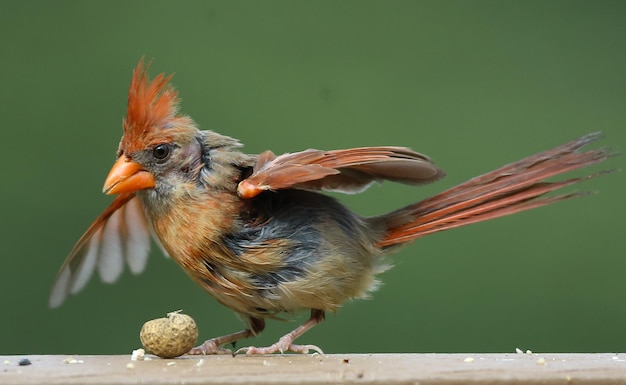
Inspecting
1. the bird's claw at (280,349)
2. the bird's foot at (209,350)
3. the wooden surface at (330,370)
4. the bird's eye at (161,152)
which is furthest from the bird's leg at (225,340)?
→ the bird's eye at (161,152)

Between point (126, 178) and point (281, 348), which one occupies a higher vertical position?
point (126, 178)

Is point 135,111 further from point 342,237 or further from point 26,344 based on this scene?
point 26,344

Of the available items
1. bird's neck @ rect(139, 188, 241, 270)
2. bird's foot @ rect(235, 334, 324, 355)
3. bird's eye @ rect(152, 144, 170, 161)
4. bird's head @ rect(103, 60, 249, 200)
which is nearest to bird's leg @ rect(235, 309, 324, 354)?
bird's foot @ rect(235, 334, 324, 355)

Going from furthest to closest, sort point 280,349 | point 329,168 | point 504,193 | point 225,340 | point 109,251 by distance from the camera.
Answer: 1. point 109,251
2. point 225,340
3. point 504,193
4. point 280,349
5. point 329,168

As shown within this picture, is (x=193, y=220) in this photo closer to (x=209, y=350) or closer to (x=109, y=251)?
(x=209, y=350)

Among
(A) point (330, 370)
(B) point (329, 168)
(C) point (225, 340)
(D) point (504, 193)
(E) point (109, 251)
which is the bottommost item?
(C) point (225, 340)

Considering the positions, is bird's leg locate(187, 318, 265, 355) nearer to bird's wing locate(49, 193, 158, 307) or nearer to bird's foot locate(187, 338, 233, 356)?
bird's foot locate(187, 338, 233, 356)

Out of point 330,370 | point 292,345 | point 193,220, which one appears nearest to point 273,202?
point 193,220

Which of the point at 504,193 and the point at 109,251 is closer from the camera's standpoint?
the point at 504,193
